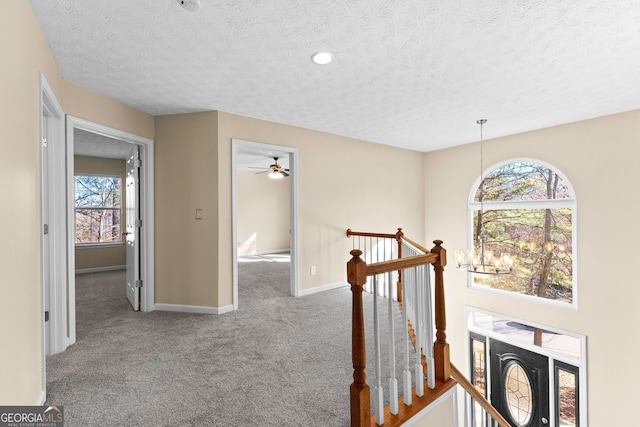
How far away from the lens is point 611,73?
2725 mm

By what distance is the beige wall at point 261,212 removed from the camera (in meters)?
8.52

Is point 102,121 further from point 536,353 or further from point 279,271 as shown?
point 536,353

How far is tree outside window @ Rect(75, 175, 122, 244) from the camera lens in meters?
6.20

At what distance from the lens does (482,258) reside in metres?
4.46

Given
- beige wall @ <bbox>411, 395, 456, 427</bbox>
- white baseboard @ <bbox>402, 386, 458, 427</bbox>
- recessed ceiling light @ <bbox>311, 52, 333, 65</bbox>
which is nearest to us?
white baseboard @ <bbox>402, 386, 458, 427</bbox>

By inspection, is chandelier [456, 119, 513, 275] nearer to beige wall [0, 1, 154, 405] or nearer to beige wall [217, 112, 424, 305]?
beige wall [217, 112, 424, 305]

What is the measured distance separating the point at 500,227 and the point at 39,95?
5985 mm

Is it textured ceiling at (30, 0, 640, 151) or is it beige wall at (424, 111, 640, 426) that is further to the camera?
beige wall at (424, 111, 640, 426)

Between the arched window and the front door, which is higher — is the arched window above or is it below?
above

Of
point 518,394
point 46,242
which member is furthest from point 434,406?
point 518,394

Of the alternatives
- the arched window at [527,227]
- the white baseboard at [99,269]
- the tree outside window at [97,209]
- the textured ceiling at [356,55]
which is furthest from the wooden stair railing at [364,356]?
the tree outside window at [97,209]

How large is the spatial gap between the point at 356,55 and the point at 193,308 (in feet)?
10.5

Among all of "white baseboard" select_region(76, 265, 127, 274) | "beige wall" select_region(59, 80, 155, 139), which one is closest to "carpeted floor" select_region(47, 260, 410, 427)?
"beige wall" select_region(59, 80, 155, 139)

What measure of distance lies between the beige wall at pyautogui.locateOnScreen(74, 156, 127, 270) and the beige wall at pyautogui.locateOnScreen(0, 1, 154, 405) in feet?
16.0
